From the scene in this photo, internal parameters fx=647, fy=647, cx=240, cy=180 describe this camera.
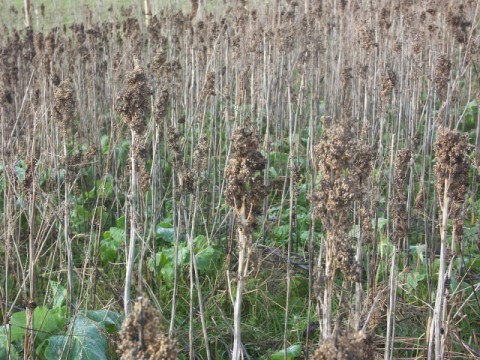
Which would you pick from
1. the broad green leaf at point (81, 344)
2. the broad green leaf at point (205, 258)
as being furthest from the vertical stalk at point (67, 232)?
the broad green leaf at point (205, 258)

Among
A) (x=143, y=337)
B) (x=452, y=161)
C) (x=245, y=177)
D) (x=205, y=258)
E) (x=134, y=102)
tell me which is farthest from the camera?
(x=205, y=258)

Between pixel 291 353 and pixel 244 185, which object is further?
pixel 291 353

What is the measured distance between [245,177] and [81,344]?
45.7 inches

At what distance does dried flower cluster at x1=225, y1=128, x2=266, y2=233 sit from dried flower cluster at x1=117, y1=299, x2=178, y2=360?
460 millimetres

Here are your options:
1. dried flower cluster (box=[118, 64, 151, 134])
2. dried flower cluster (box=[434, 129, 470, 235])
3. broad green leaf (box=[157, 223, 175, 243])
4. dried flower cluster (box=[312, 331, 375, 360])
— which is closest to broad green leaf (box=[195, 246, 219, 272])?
broad green leaf (box=[157, 223, 175, 243])

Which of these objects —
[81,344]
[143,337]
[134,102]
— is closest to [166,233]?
[81,344]

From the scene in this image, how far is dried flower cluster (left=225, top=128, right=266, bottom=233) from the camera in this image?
1.55 meters

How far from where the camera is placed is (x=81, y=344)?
2340 millimetres

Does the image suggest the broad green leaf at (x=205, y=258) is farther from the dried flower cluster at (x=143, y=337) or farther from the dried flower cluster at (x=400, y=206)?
the dried flower cluster at (x=143, y=337)

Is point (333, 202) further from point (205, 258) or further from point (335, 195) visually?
point (205, 258)

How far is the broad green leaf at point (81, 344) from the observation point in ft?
7.61

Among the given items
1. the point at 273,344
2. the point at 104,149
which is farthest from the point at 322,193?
the point at 104,149

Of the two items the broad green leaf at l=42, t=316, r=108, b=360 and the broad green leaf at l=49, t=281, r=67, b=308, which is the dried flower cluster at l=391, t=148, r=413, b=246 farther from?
the broad green leaf at l=49, t=281, r=67, b=308

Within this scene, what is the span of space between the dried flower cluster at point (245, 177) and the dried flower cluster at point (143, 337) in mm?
460
